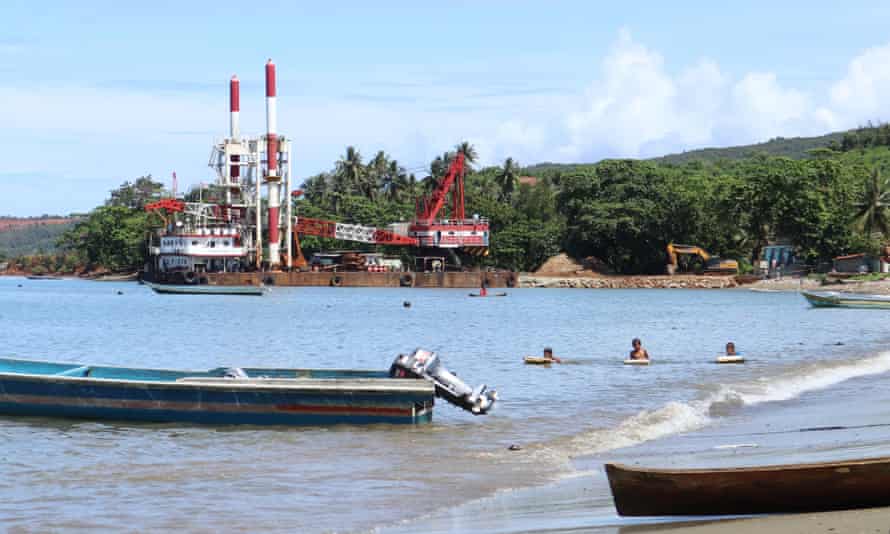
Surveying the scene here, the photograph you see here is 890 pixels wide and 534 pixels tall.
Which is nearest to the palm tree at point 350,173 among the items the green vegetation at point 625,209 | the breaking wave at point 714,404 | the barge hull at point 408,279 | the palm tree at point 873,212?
the green vegetation at point 625,209

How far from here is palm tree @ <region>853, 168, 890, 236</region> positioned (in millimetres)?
100188

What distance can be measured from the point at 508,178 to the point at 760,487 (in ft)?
450

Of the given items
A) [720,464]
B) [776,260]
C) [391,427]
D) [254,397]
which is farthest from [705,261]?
[720,464]

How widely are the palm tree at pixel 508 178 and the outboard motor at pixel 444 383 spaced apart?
414 ft

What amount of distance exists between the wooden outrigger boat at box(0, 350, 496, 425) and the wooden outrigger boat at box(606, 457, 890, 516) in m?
8.74

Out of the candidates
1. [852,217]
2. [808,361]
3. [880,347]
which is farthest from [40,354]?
[852,217]

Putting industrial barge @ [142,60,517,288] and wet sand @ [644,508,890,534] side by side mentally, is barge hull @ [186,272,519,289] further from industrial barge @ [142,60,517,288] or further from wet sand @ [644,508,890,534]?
wet sand @ [644,508,890,534]

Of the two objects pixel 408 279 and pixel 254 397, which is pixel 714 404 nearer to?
pixel 254 397

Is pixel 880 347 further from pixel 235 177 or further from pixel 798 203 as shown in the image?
pixel 235 177

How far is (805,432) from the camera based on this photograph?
16109 mm

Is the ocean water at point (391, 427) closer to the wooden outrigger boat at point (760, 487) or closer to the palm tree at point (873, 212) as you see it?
the wooden outrigger boat at point (760, 487)

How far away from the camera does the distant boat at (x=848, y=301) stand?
59.9m

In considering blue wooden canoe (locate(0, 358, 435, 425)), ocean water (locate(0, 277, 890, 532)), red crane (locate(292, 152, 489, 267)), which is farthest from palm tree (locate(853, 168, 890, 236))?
blue wooden canoe (locate(0, 358, 435, 425))

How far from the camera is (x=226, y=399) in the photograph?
60.9 ft
